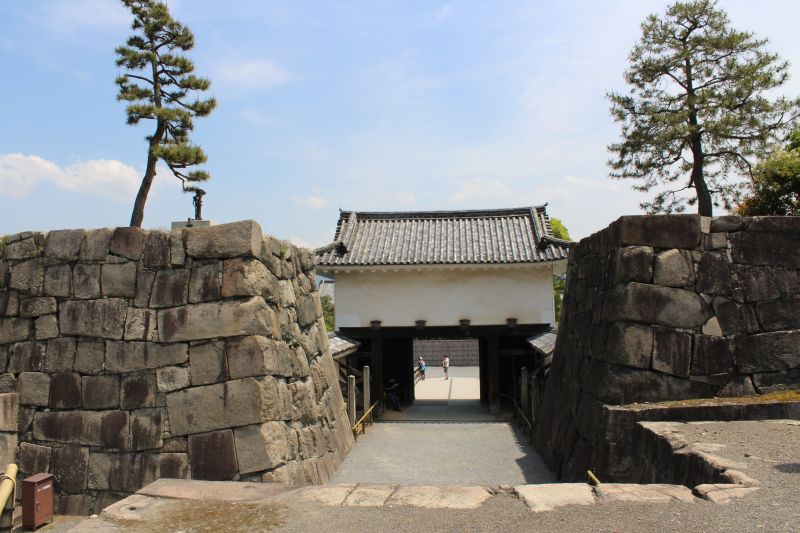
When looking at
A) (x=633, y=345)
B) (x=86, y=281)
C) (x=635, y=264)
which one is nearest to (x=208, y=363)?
(x=86, y=281)

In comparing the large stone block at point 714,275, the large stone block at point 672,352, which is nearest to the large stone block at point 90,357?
the large stone block at point 672,352

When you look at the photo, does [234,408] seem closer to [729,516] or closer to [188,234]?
[188,234]

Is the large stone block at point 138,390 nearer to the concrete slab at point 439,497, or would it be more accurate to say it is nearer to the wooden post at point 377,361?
the concrete slab at point 439,497

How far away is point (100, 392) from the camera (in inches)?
249

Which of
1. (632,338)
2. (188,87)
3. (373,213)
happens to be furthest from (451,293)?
(632,338)

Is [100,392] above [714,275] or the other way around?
the other way around

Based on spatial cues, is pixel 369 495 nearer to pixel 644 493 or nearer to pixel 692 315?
pixel 644 493

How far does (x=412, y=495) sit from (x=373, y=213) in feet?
49.7

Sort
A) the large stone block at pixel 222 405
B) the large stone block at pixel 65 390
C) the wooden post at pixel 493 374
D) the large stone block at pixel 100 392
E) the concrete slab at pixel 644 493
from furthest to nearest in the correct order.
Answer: the wooden post at pixel 493 374, the large stone block at pixel 65 390, the large stone block at pixel 100 392, the large stone block at pixel 222 405, the concrete slab at pixel 644 493

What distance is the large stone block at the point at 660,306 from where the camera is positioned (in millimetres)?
6688

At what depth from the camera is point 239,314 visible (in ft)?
19.9

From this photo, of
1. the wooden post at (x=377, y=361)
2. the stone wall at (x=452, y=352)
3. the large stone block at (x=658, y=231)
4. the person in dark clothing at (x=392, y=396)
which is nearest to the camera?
the large stone block at (x=658, y=231)

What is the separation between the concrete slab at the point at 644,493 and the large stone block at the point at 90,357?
519 centimetres

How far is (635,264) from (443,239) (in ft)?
35.6
